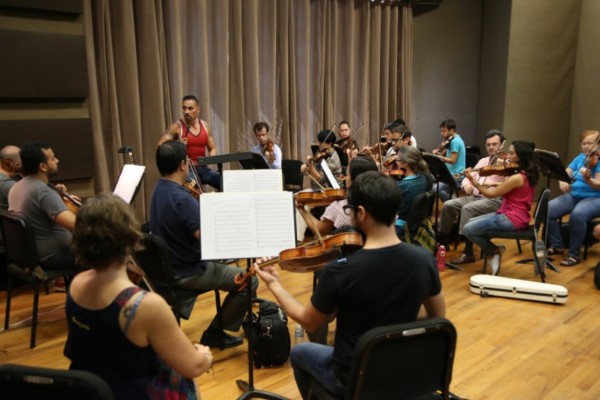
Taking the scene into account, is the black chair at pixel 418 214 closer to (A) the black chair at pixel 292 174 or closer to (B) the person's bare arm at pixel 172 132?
(A) the black chair at pixel 292 174

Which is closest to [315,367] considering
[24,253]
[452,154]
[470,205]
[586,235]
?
[24,253]

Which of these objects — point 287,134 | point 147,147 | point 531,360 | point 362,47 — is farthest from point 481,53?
point 531,360

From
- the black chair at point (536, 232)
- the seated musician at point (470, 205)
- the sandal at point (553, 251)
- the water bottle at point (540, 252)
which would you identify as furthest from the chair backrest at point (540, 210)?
the sandal at point (553, 251)

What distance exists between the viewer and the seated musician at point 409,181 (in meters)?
4.10

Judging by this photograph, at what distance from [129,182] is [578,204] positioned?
4.01 metres

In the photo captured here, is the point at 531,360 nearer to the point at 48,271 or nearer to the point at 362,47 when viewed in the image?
the point at 48,271

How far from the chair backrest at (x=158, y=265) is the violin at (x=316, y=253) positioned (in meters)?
0.44

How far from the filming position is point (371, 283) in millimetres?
1711

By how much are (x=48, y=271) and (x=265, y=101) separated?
3.58 metres

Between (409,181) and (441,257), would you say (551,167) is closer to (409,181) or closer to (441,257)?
(441,257)

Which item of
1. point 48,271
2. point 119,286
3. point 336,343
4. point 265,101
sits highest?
point 265,101

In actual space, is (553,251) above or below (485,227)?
below

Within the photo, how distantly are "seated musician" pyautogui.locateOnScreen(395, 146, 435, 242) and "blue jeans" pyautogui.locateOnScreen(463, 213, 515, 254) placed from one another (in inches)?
26.1

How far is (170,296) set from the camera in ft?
9.22
